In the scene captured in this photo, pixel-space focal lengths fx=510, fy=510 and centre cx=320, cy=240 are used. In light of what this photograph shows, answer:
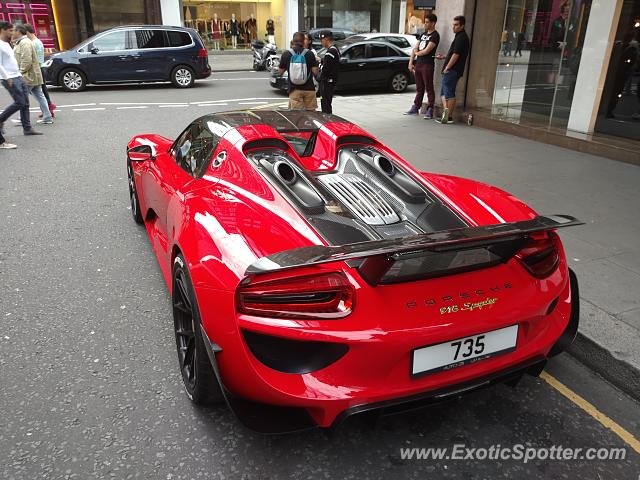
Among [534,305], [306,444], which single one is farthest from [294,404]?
[534,305]

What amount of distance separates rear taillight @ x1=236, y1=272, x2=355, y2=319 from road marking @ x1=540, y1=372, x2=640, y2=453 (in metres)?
1.52

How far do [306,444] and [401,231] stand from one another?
1177 millimetres

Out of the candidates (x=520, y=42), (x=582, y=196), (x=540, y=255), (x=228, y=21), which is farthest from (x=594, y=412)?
(x=228, y=21)

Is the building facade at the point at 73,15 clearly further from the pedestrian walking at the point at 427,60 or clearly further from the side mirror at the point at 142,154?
the side mirror at the point at 142,154

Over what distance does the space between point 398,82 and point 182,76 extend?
6522 mm

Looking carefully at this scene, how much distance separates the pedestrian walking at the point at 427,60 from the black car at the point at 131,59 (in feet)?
25.0

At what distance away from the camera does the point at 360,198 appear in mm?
3018

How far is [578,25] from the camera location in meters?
8.47

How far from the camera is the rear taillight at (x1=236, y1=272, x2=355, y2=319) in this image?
6.47 feet

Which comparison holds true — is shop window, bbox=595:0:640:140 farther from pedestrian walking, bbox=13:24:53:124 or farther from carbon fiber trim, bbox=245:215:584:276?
pedestrian walking, bbox=13:24:53:124

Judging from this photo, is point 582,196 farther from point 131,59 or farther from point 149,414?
point 131,59

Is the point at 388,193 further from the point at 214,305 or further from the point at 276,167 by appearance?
the point at 214,305

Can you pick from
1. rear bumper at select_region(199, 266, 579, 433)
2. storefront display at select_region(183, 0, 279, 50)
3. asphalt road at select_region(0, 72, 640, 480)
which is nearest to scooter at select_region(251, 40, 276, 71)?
storefront display at select_region(183, 0, 279, 50)

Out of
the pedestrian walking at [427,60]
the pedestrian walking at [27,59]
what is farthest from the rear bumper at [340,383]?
the pedestrian walking at [427,60]
